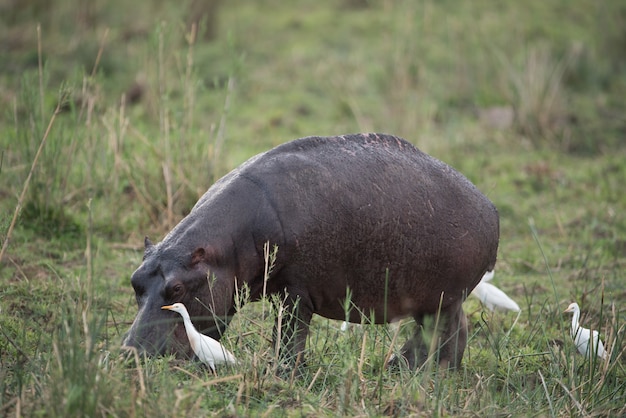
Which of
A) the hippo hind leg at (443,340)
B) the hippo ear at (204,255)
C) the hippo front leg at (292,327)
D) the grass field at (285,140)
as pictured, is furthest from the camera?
the hippo hind leg at (443,340)

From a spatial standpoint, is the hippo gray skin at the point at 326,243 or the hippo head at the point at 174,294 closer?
the hippo head at the point at 174,294

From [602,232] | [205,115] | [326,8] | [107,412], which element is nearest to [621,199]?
[602,232]

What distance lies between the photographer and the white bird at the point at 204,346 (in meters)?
3.67

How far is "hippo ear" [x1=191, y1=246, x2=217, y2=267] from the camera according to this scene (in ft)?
12.4

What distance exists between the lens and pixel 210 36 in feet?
39.8

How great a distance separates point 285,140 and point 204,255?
5050 mm

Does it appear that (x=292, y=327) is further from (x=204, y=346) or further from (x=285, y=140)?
(x=285, y=140)

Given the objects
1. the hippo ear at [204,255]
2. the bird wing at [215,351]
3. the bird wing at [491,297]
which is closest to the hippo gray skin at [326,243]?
the hippo ear at [204,255]

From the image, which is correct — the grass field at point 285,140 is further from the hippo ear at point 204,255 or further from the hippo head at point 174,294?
the hippo ear at point 204,255

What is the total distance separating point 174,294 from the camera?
3.73 metres

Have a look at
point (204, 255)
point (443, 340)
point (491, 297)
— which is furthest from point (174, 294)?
point (491, 297)

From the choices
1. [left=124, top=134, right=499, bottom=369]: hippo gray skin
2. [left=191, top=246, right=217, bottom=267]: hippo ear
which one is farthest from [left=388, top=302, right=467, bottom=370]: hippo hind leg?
[left=191, top=246, right=217, bottom=267]: hippo ear

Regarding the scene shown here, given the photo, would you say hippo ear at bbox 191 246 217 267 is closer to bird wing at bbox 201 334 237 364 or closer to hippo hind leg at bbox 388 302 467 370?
bird wing at bbox 201 334 237 364

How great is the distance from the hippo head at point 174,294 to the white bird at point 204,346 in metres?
0.04
